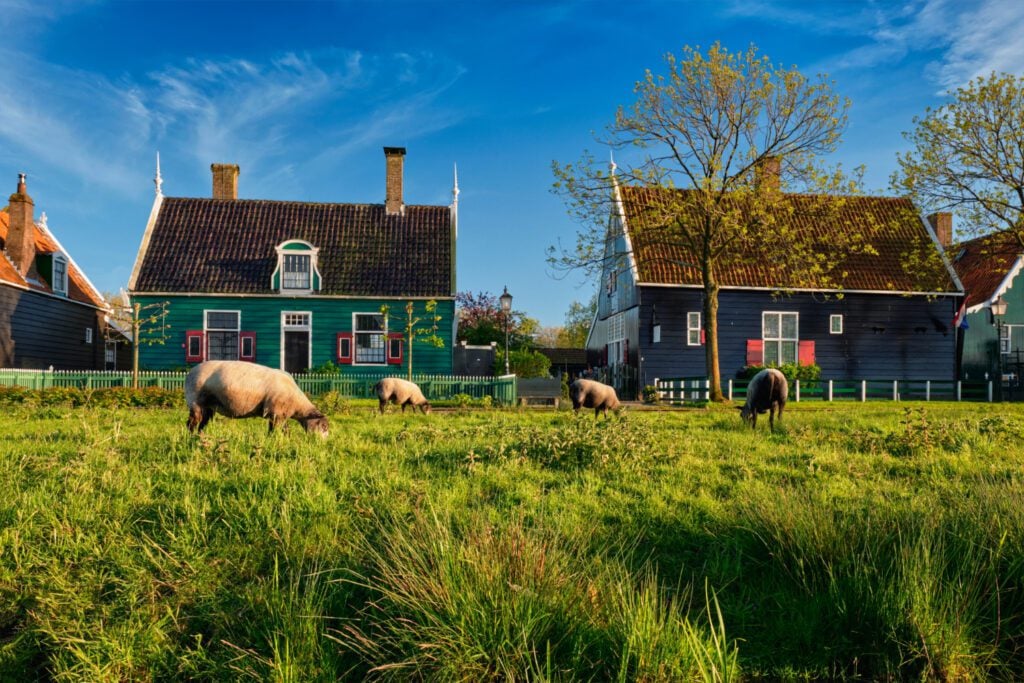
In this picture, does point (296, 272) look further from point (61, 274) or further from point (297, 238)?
point (61, 274)

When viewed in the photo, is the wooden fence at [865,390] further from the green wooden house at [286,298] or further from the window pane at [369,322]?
the window pane at [369,322]

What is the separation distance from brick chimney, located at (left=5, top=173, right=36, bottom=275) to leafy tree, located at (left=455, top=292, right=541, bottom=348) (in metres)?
20.7

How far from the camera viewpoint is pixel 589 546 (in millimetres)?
5258

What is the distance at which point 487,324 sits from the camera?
42188mm

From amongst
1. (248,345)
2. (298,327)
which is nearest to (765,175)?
(298,327)

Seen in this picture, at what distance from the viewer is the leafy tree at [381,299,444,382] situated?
1063 inches

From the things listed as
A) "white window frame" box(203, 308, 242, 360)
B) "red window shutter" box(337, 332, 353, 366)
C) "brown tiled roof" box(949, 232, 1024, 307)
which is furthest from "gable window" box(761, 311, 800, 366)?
"white window frame" box(203, 308, 242, 360)

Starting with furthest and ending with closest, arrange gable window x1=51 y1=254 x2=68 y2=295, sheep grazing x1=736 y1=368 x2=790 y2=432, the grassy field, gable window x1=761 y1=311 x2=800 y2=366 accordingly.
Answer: gable window x1=51 y1=254 x2=68 y2=295
gable window x1=761 y1=311 x2=800 y2=366
sheep grazing x1=736 y1=368 x2=790 y2=432
the grassy field

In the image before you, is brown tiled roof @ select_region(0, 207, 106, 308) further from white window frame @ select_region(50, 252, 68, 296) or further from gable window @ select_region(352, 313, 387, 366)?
gable window @ select_region(352, 313, 387, 366)

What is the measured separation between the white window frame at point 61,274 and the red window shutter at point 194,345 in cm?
740

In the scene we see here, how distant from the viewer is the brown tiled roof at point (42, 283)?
1061 inches

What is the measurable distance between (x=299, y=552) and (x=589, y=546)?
2.22 m

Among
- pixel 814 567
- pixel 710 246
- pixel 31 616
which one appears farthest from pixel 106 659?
pixel 710 246

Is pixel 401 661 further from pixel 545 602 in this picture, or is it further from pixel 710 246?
pixel 710 246
